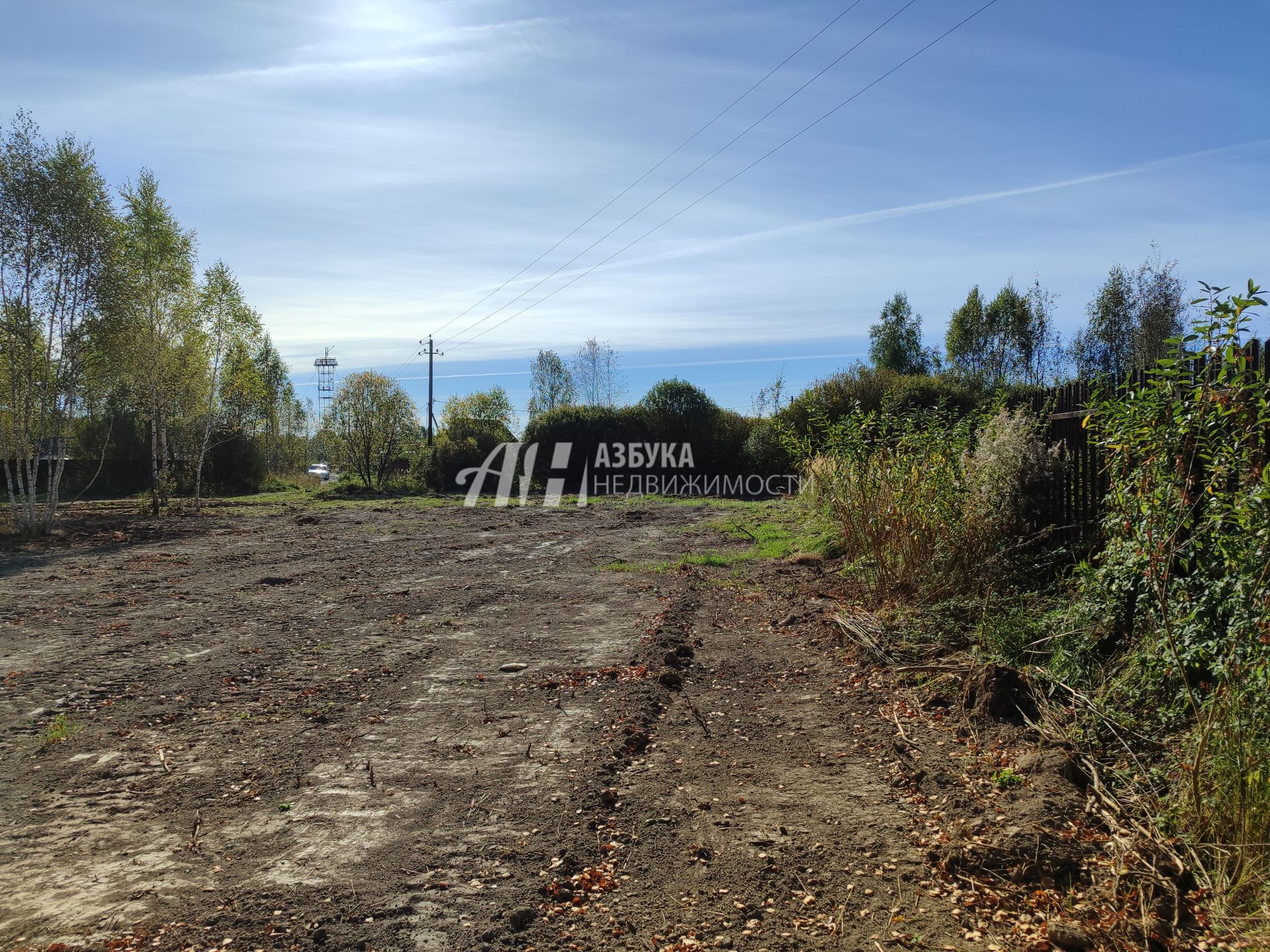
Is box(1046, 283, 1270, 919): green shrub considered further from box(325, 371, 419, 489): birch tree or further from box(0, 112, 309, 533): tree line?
box(325, 371, 419, 489): birch tree

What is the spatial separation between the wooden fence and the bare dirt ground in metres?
2.06

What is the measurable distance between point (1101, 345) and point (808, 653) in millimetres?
30807

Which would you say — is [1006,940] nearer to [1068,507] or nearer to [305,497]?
[1068,507]

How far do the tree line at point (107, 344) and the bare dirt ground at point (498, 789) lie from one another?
1012cm

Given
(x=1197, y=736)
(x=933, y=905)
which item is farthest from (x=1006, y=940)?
(x=1197, y=736)

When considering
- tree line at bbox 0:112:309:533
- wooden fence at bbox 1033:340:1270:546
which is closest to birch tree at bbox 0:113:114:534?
tree line at bbox 0:112:309:533

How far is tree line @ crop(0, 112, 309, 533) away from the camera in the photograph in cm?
1486

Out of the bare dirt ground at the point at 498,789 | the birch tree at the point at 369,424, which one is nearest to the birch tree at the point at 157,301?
the birch tree at the point at 369,424

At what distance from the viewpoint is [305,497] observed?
87.3 feet

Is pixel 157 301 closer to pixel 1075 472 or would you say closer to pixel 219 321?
pixel 219 321

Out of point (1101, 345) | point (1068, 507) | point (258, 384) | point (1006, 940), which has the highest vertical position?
point (1101, 345)

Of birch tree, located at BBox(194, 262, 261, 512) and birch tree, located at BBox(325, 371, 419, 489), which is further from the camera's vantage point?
birch tree, located at BBox(325, 371, 419, 489)

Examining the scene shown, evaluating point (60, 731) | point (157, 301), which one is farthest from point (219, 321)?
point (60, 731)

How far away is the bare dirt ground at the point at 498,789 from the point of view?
9.14ft
